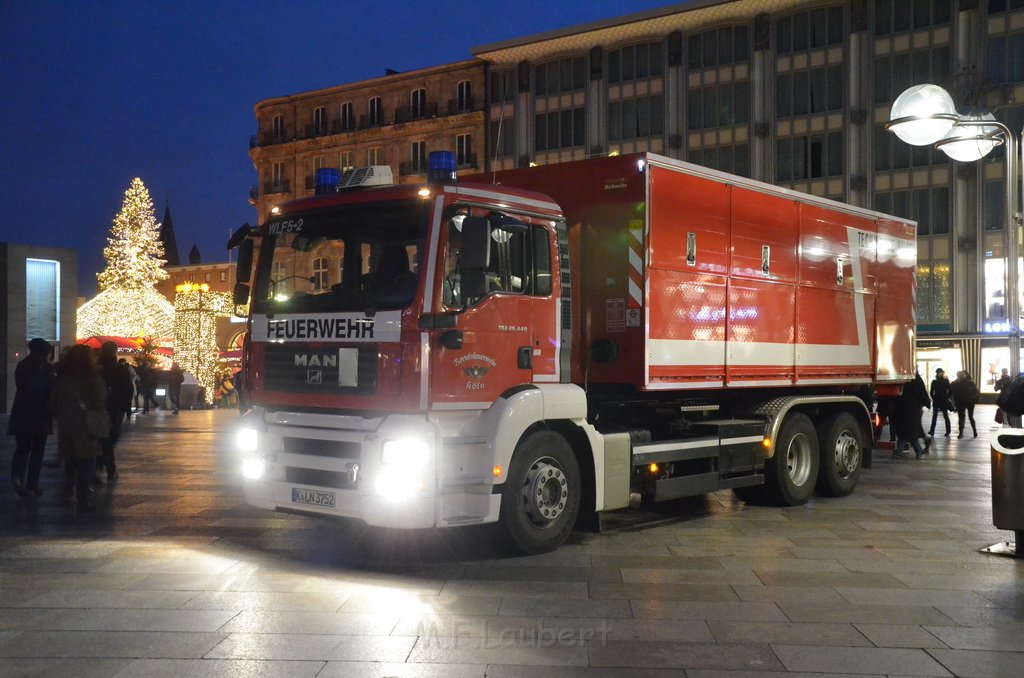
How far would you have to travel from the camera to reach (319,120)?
63938 mm

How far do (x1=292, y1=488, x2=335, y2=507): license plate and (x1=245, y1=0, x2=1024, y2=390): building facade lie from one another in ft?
115

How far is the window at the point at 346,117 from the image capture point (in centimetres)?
6244

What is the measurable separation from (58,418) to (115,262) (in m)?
44.8

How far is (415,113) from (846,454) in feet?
166

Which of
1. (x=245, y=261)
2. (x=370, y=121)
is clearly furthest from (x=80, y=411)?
(x=370, y=121)

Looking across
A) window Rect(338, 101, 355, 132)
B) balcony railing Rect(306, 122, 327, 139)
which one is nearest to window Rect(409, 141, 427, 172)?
window Rect(338, 101, 355, 132)

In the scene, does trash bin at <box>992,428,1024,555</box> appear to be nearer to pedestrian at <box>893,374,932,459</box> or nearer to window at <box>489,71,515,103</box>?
pedestrian at <box>893,374,932,459</box>

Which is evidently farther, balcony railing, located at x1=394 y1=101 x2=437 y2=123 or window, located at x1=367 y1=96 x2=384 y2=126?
window, located at x1=367 y1=96 x2=384 y2=126

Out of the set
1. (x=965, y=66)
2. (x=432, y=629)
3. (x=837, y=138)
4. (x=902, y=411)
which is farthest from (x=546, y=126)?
(x=432, y=629)

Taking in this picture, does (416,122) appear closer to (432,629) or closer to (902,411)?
(902,411)

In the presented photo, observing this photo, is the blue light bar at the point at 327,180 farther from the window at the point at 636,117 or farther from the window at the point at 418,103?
the window at the point at 418,103

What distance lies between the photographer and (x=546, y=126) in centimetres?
5516

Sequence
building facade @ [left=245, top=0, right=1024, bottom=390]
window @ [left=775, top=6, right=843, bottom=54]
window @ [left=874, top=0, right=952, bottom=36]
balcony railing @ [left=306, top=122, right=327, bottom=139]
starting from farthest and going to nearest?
balcony railing @ [left=306, top=122, right=327, bottom=139], window @ [left=775, top=6, right=843, bottom=54], window @ [left=874, top=0, right=952, bottom=36], building facade @ [left=245, top=0, right=1024, bottom=390]

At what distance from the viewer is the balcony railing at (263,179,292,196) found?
213 ft
